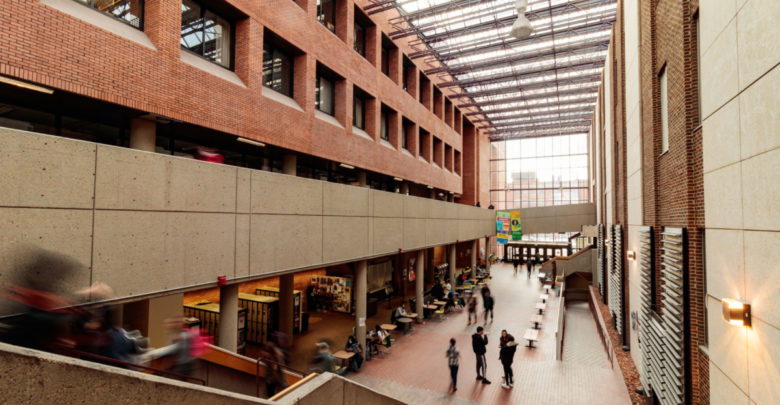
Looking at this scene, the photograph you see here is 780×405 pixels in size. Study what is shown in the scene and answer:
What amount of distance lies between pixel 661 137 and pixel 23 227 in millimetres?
13347

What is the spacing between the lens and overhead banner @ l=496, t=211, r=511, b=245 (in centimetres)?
A: 3400

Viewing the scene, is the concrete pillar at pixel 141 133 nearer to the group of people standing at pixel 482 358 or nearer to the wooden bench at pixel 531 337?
the group of people standing at pixel 482 358

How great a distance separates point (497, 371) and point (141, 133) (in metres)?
13.3

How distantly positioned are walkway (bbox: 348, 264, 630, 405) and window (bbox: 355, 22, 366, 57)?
47.6ft

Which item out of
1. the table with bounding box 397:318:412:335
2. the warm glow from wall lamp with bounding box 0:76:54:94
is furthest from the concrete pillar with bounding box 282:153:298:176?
the table with bounding box 397:318:412:335

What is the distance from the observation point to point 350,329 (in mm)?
18438

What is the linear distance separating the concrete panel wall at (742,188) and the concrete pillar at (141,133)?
37.0 feet

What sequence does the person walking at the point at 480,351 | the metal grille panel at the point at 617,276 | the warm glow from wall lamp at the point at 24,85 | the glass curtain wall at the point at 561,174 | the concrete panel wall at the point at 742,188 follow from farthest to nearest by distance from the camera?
the glass curtain wall at the point at 561,174 < the metal grille panel at the point at 617,276 < the person walking at the point at 480,351 < the warm glow from wall lamp at the point at 24,85 < the concrete panel wall at the point at 742,188

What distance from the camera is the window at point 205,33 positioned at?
10.4m

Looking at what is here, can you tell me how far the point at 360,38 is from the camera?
64.3 ft

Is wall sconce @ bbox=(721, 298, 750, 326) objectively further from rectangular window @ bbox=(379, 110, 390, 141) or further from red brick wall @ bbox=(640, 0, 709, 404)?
rectangular window @ bbox=(379, 110, 390, 141)

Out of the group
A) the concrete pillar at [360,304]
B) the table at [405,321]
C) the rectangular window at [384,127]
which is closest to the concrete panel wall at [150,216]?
the concrete pillar at [360,304]

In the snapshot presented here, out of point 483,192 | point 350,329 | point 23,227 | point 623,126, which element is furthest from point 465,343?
point 483,192

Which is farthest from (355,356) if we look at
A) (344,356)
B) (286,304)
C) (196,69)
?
(196,69)
